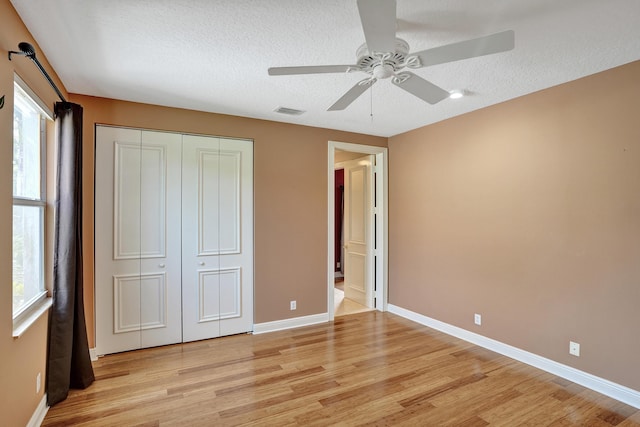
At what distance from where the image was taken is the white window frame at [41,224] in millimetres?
1984

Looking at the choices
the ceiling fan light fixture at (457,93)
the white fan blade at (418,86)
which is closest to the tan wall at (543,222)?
the ceiling fan light fixture at (457,93)

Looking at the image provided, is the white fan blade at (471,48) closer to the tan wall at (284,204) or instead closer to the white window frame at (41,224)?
the white window frame at (41,224)

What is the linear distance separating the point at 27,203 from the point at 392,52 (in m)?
2.56

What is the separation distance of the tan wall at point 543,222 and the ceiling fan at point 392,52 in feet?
5.00

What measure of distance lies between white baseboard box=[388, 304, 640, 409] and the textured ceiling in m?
2.50

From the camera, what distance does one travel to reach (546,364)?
3010 mm

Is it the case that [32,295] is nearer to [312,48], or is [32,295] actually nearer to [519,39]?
[312,48]

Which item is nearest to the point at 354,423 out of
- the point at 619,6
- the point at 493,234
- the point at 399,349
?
the point at 399,349

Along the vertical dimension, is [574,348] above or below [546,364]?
above

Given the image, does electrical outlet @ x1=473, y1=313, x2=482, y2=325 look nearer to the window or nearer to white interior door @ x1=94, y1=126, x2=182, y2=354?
white interior door @ x1=94, y1=126, x2=182, y2=354

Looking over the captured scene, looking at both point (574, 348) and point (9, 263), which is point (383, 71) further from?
point (574, 348)

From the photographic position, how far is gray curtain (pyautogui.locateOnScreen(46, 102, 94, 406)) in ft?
8.10

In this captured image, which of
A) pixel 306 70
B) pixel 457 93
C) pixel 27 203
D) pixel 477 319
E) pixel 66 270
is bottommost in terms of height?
pixel 477 319

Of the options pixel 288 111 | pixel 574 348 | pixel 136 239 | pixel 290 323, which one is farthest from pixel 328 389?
pixel 288 111
